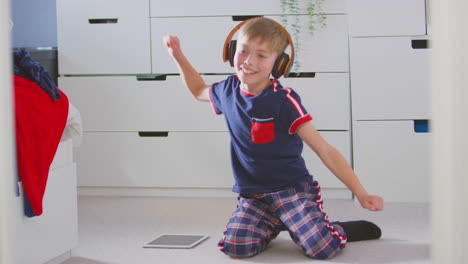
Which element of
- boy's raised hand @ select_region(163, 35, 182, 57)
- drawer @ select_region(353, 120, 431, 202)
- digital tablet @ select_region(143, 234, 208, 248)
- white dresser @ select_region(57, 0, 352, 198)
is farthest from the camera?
white dresser @ select_region(57, 0, 352, 198)

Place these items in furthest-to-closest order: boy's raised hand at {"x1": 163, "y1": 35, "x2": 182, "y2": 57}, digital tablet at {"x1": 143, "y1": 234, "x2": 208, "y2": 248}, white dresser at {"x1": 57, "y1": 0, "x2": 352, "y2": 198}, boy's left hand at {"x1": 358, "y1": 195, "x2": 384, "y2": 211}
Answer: white dresser at {"x1": 57, "y1": 0, "x2": 352, "y2": 198} < digital tablet at {"x1": 143, "y1": 234, "x2": 208, "y2": 248} < boy's raised hand at {"x1": 163, "y1": 35, "x2": 182, "y2": 57} < boy's left hand at {"x1": 358, "y1": 195, "x2": 384, "y2": 211}

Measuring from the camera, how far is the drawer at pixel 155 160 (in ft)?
8.25

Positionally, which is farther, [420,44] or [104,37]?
[104,37]

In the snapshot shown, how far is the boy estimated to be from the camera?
1547 mm

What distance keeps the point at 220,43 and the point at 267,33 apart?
968 millimetres

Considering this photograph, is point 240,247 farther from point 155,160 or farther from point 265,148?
point 155,160

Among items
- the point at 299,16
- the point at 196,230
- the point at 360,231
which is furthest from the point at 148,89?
the point at 360,231

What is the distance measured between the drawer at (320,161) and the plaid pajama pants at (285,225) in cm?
75

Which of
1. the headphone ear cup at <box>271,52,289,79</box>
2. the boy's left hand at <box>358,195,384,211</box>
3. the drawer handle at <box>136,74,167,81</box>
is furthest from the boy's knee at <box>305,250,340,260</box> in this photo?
the drawer handle at <box>136,74,167,81</box>

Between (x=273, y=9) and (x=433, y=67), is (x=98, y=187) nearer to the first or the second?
(x=273, y=9)

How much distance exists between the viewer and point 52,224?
1.46 metres

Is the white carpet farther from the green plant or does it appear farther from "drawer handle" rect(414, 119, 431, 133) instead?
the green plant

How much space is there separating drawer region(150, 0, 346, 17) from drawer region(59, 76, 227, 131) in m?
0.26

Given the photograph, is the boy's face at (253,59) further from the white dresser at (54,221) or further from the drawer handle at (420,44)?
the drawer handle at (420,44)
